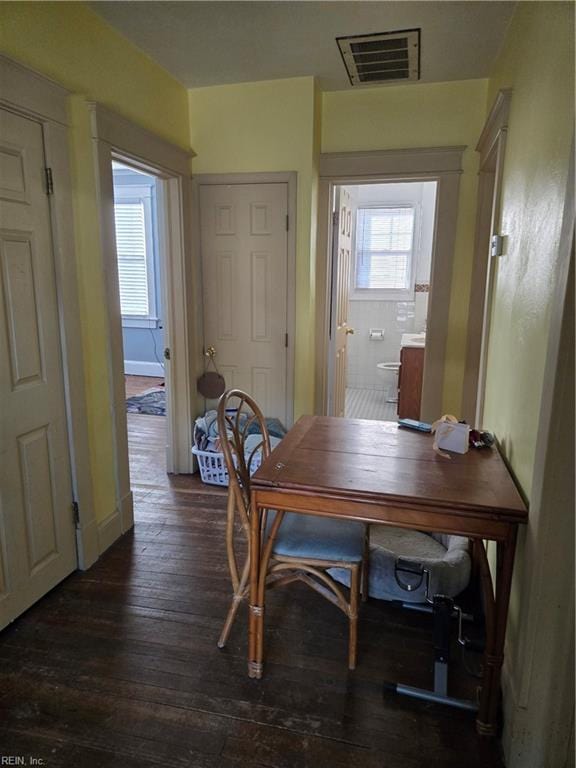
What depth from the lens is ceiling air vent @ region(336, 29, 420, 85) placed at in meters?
2.32

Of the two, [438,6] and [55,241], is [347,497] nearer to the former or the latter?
[55,241]

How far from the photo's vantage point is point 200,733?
1.45 metres

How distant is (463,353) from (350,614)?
198cm

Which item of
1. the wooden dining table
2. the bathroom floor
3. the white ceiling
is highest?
the white ceiling

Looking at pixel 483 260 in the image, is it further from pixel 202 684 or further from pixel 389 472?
pixel 202 684

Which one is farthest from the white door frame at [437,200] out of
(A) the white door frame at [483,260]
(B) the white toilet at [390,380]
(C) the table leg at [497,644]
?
(B) the white toilet at [390,380]

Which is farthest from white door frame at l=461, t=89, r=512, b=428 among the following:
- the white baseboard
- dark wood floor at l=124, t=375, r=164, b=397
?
the white baseboard

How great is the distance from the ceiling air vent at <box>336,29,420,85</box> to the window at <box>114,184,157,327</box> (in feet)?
13.7

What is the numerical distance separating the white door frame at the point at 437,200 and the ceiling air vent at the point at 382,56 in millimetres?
408

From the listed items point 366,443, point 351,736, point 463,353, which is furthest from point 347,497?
point 463,353

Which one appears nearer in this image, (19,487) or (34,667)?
(34,667)

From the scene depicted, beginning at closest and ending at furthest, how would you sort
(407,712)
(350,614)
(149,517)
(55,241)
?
(407,712) → (350,614) → (55,241) → (149,517)

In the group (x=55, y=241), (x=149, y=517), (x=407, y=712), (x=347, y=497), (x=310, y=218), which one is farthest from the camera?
(x=310, y=218)

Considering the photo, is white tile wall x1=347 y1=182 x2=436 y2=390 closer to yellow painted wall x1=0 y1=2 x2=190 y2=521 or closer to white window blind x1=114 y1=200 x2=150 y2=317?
white window blind x1=114 y1=200 x2=150 y2=317
